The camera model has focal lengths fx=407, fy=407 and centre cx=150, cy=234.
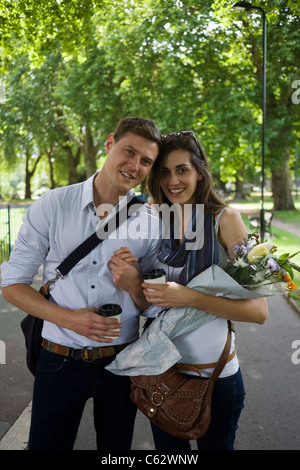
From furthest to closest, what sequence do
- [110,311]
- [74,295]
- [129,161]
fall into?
1. [129,161]
2. [74,295]
3. [110,311]

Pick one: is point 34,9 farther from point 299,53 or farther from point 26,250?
point 26,250

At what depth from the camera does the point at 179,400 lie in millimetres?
1966

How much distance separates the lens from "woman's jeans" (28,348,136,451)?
208cm

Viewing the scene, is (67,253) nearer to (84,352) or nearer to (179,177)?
(84,352)

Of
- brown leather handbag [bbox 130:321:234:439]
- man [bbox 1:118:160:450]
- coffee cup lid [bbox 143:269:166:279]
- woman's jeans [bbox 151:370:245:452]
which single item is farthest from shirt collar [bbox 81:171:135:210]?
woman's jeans [bbox 151:370:245:452]

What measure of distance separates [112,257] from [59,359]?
593mm

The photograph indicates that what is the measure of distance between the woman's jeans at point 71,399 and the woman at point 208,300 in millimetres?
224

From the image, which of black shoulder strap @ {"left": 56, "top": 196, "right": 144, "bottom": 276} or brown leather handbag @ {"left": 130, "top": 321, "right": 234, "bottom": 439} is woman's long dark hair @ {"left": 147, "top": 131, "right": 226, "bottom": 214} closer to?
black shoulder strap @ {"left": 56, "top": 196, "right": 144, "bottom": 276}

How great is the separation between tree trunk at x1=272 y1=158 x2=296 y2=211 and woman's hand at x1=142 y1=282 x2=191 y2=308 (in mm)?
25005

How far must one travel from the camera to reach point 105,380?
2.12 metres

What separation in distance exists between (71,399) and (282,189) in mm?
25431

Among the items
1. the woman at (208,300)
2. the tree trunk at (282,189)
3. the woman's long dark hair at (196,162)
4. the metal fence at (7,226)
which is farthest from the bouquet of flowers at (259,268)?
the tree trunk at (282,189)

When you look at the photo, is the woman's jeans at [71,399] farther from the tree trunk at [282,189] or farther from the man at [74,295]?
the tree trunk at [282,189]

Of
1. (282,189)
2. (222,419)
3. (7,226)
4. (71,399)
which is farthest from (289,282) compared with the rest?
(282,189)
